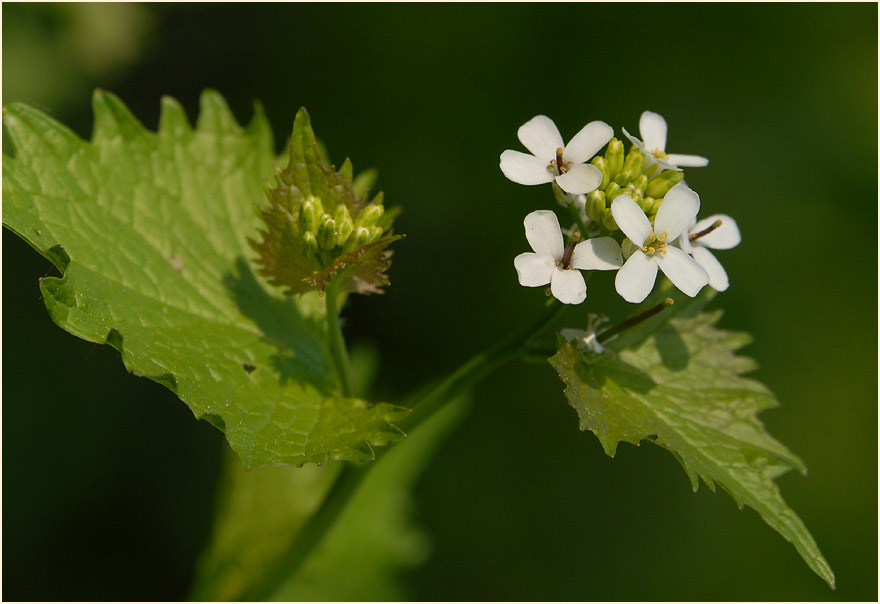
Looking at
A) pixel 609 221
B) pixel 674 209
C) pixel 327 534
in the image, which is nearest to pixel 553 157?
pixel 609 221

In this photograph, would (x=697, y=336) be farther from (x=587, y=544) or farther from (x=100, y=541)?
(x=100, y=541)

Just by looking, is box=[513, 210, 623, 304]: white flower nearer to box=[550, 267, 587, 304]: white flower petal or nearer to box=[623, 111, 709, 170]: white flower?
box=[550, 267, 587, 304]: white flower petal

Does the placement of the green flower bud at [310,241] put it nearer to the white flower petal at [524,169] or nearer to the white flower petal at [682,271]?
the white flower petal at [524,169]

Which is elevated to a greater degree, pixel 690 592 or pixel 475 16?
pixel 475 16

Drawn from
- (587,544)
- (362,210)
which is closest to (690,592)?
(587,544)

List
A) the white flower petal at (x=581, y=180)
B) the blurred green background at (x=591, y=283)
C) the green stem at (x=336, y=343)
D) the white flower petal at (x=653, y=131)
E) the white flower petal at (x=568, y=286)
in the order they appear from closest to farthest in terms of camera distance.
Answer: the white flower petal at (x=568, y=286) → the white flower petal at (x=581, y=180) → the green stem at (x=336, y=343) → the white flower petal at (x=653, y=131) → the blurred green background at (x=591, y=283)

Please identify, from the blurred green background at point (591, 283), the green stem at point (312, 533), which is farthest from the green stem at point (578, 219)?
the blurred green background at point (591, 283)
